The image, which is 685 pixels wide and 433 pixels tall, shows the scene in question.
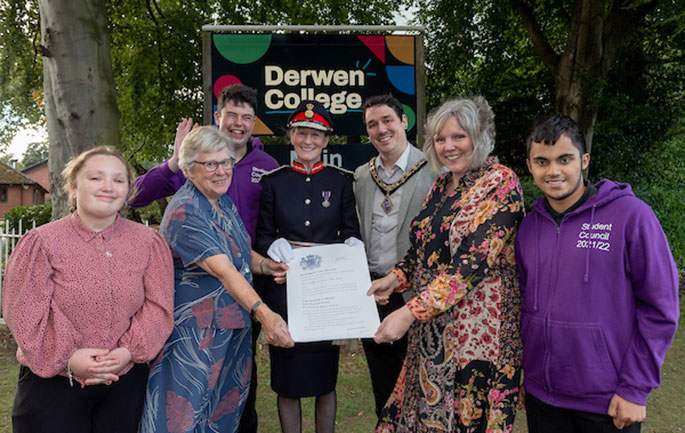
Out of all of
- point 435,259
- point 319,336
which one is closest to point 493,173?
point 435,259

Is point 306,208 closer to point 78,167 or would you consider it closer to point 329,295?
point 329,295

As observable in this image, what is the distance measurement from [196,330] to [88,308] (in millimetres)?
543

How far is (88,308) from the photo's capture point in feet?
7.06

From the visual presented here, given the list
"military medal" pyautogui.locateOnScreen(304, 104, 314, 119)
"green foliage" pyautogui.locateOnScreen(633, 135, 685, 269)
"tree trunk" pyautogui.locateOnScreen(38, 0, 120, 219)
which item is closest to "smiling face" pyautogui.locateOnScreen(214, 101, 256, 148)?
"military medal" pyautogui.locateOnScreen(304, 104, 314, 119)

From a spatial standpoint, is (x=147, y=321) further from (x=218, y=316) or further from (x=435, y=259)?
(x=435, y=259)

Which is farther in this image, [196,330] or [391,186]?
[391,186]

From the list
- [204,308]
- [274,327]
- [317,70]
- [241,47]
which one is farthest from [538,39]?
[204,308]

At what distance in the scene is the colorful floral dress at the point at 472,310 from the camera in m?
2.30

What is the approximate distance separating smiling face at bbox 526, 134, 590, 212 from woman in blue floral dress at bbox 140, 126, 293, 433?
1549mm

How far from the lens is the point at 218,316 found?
8.29 ft

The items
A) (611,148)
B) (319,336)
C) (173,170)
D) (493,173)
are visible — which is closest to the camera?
(493,173)

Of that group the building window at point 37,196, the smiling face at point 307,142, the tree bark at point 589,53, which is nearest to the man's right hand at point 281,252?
the smiling face at point 307,142

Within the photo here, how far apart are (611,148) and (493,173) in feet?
35.8

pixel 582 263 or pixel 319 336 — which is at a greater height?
pixel 582 263
